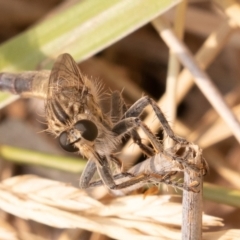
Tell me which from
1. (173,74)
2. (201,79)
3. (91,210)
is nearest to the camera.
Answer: (91,210)

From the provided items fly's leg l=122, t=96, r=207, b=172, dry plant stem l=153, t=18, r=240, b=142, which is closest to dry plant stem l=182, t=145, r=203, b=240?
fly's leg l=122, t=96, r=207, b=172

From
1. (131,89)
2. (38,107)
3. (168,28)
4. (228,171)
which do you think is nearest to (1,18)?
(38,107)

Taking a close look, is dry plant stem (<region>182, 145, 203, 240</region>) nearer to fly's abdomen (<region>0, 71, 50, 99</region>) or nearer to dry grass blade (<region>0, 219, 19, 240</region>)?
dry grass blade (<region>0, 219, 19, 240</region>)

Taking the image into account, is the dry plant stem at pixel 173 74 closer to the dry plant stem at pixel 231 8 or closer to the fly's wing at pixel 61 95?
the dry plant stem at pixel 231 8

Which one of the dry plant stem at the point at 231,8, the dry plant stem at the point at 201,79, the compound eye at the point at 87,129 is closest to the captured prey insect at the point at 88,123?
the compound eye at the point at 87,129

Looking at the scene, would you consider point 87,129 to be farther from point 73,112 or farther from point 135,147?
point 135,147

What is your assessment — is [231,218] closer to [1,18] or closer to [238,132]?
[238,132]

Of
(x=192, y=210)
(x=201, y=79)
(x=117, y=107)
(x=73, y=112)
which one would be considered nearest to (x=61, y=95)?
(x=73, y=112)
